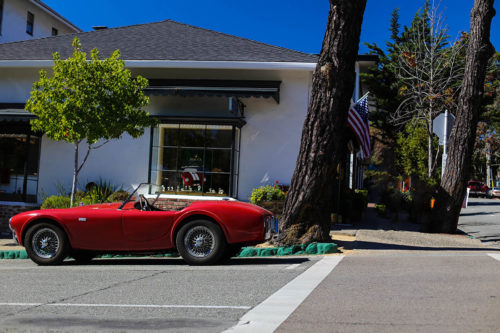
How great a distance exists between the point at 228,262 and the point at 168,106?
8993 mm

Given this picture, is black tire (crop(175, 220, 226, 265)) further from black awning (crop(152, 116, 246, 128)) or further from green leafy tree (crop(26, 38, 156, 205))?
black awning (crop(152, 116, 246, 128))

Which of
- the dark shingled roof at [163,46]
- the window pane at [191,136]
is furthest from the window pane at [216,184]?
the dark shingled roof at [163,46]

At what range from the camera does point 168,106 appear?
666 inches

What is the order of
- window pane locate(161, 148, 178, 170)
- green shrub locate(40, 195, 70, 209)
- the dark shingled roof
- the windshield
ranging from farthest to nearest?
the dark shingled roof → window pane locate(161, 148, 178, 170) → green shrub locate(40, 195, 70, 209) → the windshield

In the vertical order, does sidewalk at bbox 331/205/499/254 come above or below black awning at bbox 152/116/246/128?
below

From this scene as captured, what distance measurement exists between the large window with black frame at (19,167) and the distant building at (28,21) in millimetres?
13749

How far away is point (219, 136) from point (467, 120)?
6.90 m

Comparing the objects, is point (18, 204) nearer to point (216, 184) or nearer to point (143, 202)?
point (216, 184)

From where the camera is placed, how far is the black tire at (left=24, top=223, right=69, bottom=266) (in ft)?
28.6

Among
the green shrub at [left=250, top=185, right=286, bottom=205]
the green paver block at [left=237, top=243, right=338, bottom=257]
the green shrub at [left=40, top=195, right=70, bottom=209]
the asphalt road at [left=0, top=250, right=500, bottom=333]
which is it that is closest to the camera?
the asphalt road at [left=0, top=250, right=500, bottom=333]

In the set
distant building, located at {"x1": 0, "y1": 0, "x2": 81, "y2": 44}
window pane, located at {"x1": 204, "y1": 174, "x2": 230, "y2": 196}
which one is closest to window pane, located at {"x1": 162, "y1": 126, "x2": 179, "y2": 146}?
window pane, located at {"x1": 204, "y1": 174, "x2": 230, "y2": 196}

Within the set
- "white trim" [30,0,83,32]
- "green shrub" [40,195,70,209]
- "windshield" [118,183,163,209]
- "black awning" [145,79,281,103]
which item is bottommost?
"green shrub" [40,195,70,209]

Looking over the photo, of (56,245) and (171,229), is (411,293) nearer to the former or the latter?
(171,229)

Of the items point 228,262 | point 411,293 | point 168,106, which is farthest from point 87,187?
point 411,293
